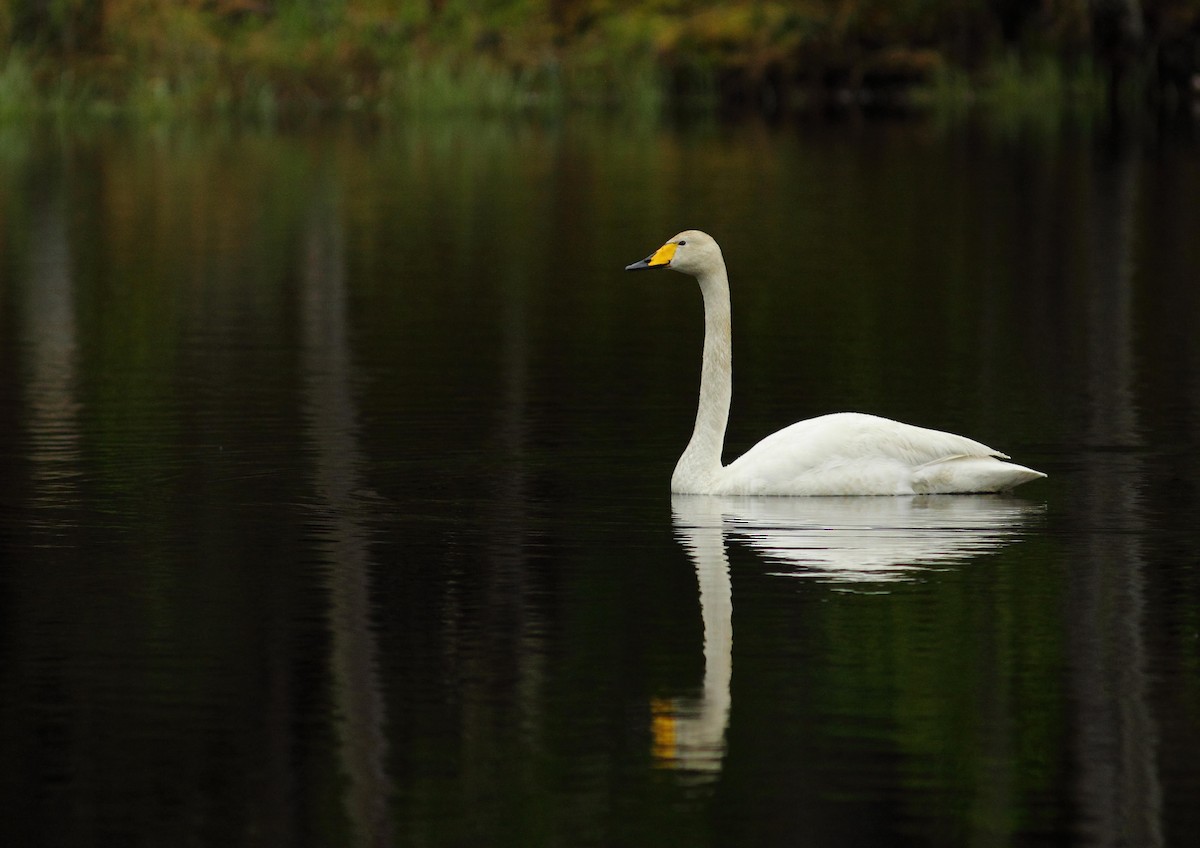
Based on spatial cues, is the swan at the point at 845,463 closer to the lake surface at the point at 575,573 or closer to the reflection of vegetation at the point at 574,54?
the lake surface at the point at 575,573

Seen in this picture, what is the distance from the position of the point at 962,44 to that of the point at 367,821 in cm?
5799

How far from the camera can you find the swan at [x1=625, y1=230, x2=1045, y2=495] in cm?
1133

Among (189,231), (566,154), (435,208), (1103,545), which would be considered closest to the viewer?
(1103,545)

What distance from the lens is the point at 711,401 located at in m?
11.8

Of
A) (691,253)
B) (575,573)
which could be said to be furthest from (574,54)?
(575,573)

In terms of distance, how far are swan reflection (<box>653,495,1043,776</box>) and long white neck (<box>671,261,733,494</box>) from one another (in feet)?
0.31

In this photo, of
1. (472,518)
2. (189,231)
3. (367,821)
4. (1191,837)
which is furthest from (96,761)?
(189,231)

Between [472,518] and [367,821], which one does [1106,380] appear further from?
[367,821]

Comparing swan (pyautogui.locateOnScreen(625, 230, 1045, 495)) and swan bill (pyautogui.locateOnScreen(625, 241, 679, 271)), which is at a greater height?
swan bill (pyautogui.locateOnScreen(625, 241, 679, 271))

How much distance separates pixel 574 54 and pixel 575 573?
5601cm

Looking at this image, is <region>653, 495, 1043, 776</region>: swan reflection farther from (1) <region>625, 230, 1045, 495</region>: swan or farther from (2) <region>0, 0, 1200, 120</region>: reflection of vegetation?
(2) <region>0, 0, 1200, 120</region>: reflection of vegetation

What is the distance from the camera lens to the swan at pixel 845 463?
1133 cm

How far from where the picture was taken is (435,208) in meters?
32.9

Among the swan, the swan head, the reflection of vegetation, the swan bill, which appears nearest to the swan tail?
the swan
